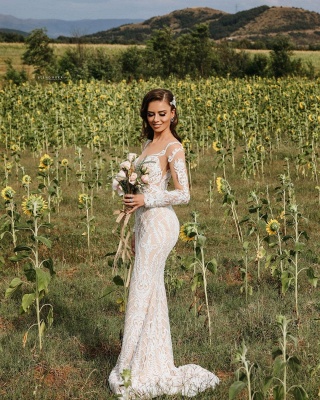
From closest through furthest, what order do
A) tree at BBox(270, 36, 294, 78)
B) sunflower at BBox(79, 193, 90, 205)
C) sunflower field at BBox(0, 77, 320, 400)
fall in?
sunflower field at BBox(0, 77, 320, 400)
sunflower at BBox(79, 193, 90, 205)
tree at BBox(270, 36, 294, 78)

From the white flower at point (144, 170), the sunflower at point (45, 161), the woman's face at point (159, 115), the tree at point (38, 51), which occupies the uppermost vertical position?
the tree at point (38, 51)

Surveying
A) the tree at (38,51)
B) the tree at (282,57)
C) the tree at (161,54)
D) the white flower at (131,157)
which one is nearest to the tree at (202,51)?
the tree at (161,54)

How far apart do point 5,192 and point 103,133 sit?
10.2 m

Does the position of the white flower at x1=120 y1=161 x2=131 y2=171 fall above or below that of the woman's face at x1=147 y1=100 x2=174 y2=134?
below

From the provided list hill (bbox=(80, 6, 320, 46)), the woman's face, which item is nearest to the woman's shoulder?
the woman's face

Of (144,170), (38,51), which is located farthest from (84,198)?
(38,51)

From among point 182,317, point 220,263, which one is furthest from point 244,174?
point 182,317

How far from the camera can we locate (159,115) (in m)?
4.36

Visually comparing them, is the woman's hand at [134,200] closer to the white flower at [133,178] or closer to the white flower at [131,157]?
the white flower at [133,178]

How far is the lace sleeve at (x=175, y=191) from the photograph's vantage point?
420cm

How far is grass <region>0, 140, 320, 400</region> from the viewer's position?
15.0 ft

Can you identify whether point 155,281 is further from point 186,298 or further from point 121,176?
point 186,298

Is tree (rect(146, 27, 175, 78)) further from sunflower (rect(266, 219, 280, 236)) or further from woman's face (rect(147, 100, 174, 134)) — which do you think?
woman's face (rect(147, 100, 174, 134))

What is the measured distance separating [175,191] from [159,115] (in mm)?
519
